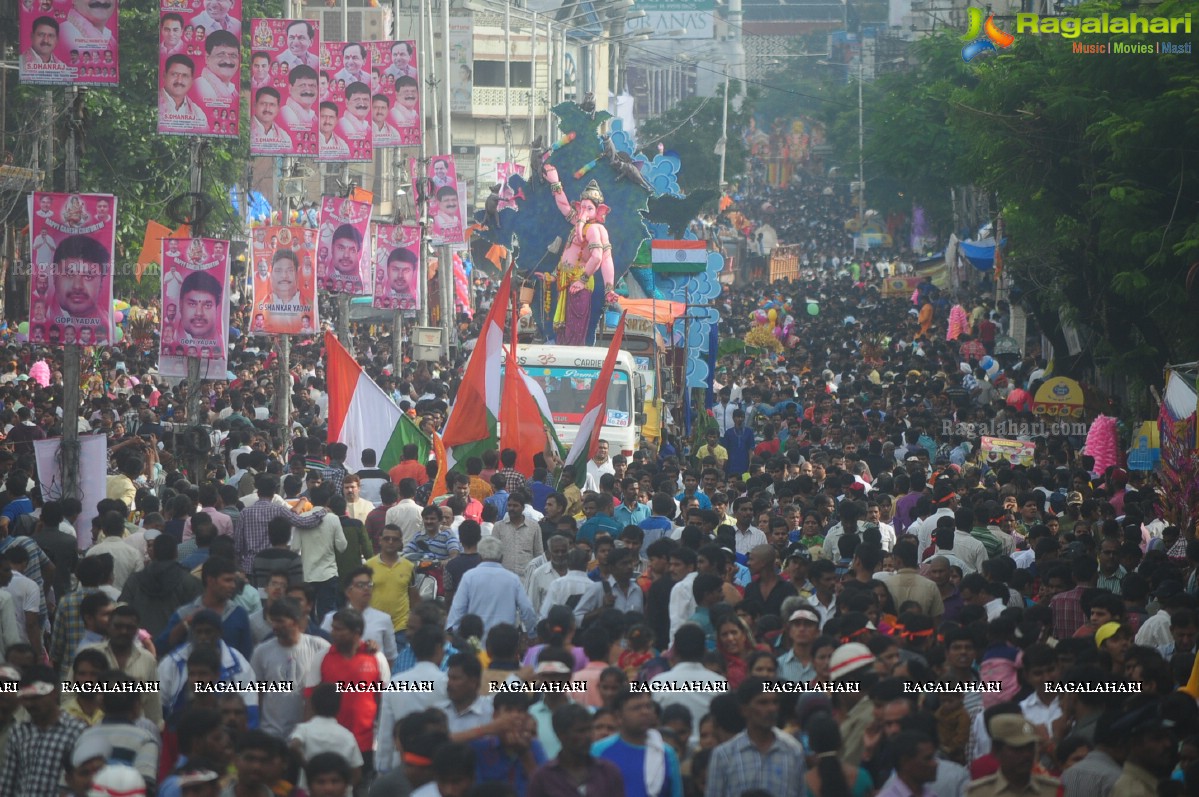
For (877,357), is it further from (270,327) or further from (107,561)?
(107,561)

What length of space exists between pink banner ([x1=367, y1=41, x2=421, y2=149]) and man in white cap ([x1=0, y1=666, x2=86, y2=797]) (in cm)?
1780

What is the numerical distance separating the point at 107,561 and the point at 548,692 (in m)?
3.28

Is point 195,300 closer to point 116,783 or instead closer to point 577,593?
point 577,593

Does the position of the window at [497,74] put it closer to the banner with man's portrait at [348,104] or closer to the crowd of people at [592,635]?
the banner with man's portrait at [348,104]

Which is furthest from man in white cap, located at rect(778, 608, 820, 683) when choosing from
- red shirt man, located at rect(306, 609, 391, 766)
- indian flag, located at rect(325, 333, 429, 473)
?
indian flag, located at rect(325, 333, 429, 473)

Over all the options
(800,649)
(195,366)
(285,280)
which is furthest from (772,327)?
(800,649)

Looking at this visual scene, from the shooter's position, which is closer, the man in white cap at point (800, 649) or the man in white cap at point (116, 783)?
the man in white cap at point (116, 783)

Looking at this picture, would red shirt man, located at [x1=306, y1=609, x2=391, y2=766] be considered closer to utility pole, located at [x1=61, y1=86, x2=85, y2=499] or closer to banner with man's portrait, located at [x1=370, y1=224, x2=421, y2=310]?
utility pole, located at [x1=61, y1=86, x2=85, y2=499]

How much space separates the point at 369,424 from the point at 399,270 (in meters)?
9.95

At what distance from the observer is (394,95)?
24406 mm

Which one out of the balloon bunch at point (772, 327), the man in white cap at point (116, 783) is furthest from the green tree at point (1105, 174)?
the man in white cap at point (116, 783)

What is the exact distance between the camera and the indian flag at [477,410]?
17.2 metres

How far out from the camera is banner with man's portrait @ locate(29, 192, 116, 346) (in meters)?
15.4

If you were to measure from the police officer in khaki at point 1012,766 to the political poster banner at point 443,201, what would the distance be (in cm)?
2557
